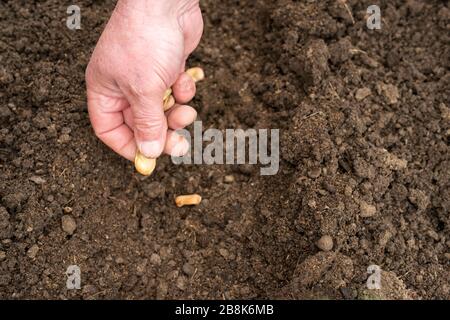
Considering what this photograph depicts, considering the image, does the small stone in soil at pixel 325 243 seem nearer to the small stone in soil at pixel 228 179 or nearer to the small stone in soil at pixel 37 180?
the small stone in soil at pixel 228 179

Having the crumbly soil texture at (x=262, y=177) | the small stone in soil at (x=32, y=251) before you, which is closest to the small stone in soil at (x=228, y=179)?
the crumbly soil texture at (x=262, y=177)

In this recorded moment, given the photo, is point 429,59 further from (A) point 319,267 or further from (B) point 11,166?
(B) point 11,166

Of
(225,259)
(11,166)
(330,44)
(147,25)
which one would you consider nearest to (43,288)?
(11,166)

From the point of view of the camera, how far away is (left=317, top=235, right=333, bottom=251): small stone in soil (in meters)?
1.86

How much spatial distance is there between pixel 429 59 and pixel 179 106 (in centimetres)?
103

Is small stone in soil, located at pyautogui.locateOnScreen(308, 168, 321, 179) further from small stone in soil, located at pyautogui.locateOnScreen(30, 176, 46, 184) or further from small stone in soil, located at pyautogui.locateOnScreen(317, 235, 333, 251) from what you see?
small stone in soil, located at pyautogui.locateOnScreen(30, 176, 46, 184)

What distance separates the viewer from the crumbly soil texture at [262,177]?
75.0 inches

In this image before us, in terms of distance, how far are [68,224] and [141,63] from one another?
63 cm

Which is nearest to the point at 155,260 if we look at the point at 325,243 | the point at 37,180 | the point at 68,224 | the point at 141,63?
the point at 68,224

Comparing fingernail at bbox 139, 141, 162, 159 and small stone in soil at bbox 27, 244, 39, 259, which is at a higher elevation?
fingernail at bbox 139, 141, 162, 159

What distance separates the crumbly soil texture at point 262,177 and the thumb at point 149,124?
25 centimetres

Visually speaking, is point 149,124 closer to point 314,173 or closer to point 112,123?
point 112,123

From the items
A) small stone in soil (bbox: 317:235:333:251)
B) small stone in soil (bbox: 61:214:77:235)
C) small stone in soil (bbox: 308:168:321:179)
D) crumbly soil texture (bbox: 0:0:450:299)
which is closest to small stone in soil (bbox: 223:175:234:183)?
crumbly soil texture (bbox: 0:0:450:299)

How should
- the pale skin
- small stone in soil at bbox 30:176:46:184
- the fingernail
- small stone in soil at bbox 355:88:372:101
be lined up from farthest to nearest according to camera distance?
small stone in soil at bbox 355:88:372:101 → small stone in soil at bbox 30:176:46:184 → the fingernail → the pale skin
